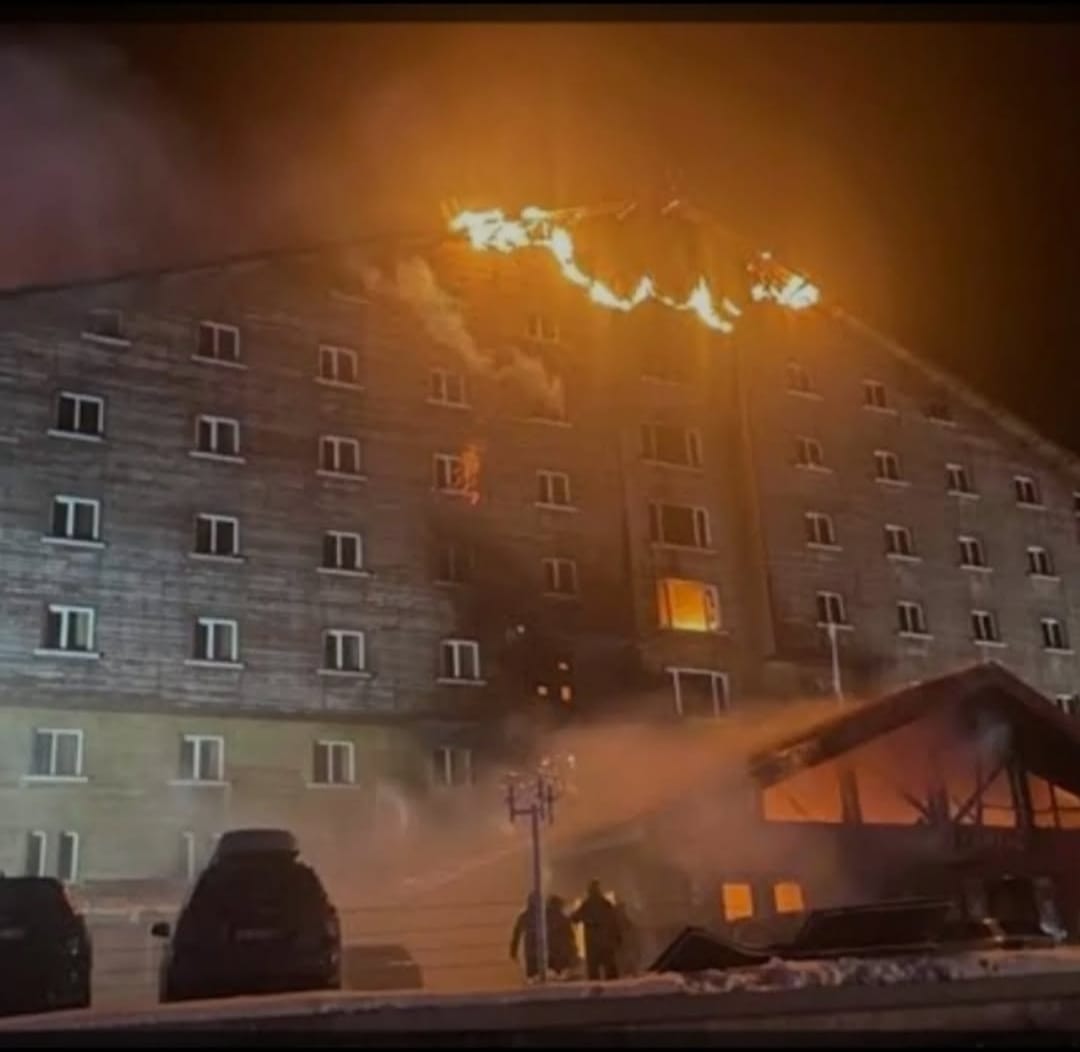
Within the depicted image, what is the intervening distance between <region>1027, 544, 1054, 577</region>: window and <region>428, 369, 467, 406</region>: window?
50.7 feet

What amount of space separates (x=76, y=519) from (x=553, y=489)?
1031 centimetres

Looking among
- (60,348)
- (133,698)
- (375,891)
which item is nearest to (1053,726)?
(375,891)

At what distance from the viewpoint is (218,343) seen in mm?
27188

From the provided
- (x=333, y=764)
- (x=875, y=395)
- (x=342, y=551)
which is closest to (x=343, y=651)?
(x=342, y=551)

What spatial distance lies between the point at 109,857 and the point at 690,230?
1966cm

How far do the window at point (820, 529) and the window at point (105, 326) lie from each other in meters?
16.1

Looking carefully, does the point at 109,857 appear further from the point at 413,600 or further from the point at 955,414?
the point at 955,414

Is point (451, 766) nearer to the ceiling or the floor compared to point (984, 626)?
nearer to the floor

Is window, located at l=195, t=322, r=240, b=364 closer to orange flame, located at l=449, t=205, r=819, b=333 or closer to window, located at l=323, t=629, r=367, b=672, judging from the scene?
orange flame, located at l=449, t=205, r=819, b=333

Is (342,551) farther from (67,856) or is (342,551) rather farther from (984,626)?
(984,626)

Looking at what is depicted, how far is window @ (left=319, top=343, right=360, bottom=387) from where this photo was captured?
28.2 m

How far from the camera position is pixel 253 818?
24.6 m

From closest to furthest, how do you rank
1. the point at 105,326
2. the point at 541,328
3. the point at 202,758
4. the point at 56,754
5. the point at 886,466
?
the point at 56,754, the point at 202,758, the point at 105,326, the point at 541,328, the point at 886,466

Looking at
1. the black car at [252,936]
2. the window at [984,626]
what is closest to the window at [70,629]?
the black car at [252,936]
